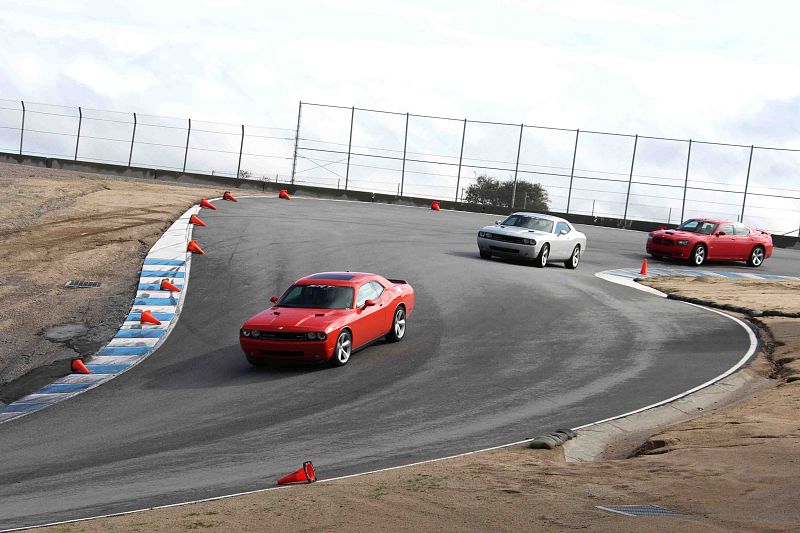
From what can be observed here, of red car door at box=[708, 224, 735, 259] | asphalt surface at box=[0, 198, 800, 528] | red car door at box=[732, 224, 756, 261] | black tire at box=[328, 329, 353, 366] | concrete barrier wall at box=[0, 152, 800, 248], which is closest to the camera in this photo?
asphalt surface at box=[0, 198, 800, 528]

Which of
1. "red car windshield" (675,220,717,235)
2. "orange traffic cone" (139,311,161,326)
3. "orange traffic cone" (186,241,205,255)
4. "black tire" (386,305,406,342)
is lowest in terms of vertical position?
"orange traffic cone" (139,311,161,326)

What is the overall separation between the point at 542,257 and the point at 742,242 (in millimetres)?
9488

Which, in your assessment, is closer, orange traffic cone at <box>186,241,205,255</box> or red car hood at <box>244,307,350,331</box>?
red car hood at <box>244,307,350,331</box>

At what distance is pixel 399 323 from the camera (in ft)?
63.2

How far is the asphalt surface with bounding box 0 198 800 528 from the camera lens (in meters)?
11.5

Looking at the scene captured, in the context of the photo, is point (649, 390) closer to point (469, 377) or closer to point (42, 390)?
point (469, 377)

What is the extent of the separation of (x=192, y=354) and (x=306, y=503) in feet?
31.3

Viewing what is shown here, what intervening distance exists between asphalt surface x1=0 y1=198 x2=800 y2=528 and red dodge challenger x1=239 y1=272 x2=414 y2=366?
13.2 inches

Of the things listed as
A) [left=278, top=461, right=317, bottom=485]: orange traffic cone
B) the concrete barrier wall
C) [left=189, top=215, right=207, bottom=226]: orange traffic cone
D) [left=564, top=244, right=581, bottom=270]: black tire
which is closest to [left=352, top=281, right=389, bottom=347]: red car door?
[left=278, top=461, right=317, bottom=485]: orange traffic cone

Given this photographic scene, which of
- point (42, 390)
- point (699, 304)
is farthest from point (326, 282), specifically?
point (699, 304)

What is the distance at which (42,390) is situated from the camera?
16.7m

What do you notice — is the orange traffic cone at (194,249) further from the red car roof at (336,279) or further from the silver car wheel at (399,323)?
the silver car wheel at (399,323)

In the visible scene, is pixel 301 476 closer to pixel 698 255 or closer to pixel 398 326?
pixel 398 326

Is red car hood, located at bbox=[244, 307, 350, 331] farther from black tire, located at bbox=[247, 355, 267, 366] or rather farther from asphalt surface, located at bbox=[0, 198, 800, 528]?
asphalt surface, located at bbox=[0, 198, 800, 528]
